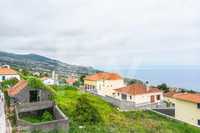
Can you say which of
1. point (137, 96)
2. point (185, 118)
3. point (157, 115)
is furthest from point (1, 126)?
point (137, 96)

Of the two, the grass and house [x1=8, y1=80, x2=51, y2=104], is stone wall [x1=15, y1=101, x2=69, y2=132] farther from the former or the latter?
house [x1=8, y1=80, x2=51, y2=104]

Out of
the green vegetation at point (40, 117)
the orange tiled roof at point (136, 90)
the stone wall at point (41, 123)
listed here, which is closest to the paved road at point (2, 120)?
the stone wall at point (41, 123)

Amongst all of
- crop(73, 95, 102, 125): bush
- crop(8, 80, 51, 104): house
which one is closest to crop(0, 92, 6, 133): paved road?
crop(8, 80, 51, 104): house

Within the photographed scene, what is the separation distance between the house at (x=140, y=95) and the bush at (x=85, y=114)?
17.6m

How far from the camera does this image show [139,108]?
144 ft

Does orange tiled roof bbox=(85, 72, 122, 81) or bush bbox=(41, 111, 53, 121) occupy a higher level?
orange tiled roof bbox=(85, 72, 122, 81)

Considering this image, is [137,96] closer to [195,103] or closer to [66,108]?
[195,103]

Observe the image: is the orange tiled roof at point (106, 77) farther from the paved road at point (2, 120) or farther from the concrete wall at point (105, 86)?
the paved road at point (2, 120)

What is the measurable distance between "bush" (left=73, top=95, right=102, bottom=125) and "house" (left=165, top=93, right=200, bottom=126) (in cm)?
1331

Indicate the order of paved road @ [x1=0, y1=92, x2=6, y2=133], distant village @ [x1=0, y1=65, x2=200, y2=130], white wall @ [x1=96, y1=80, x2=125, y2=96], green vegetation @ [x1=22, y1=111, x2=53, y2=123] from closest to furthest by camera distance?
1. paved road @ [x1=0, y1=92, x2=6, y2=133]
2. green vegetation @ [x1=22, y1=111, x2=53, y2=123]
3. distant village @ [x1=0, y1=65, x2=200, y2=130]
4. white wall @ [x1=96, y1=80, x2=125, y2=96]

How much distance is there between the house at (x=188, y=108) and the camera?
3838cm

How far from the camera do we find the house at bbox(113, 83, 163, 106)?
48.2 m

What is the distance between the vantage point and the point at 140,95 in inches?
1907

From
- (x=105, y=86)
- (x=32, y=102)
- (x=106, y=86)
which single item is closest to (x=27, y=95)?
(x=32, y=102)
